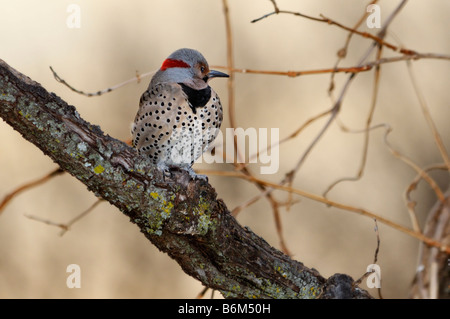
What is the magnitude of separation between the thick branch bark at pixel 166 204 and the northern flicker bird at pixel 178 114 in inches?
A: 14.9

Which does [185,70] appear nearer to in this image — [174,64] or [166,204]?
[174,64]

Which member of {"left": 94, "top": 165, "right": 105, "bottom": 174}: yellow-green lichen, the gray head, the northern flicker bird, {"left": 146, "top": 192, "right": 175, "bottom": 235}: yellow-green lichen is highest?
the gray head

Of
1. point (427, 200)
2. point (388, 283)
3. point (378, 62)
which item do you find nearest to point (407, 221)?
point (427, 200)

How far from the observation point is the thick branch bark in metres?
1.81

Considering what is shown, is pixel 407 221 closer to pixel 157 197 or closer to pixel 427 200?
pixel 427 200

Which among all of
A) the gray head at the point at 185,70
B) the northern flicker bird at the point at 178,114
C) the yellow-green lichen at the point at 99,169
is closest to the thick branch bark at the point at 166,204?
the yellow-green lichen at the point at 99,169

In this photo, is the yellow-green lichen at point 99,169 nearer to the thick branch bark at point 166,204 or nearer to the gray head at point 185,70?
the thick branch bark at point 166,204

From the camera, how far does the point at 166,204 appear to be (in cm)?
204

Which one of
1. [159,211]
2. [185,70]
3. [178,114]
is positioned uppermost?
[185,70]

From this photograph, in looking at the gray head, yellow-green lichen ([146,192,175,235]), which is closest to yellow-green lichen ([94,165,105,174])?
yellow-green lichen ([146,192,175,235])

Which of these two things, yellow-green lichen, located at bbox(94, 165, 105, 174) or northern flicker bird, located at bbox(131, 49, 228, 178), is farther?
northern flicker bird, located at bbox(131, 49, 228, 178)

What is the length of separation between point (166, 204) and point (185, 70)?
2.59ft

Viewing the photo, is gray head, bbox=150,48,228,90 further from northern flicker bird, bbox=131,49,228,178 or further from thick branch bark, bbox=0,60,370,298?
thick branch bark, bbox=0,60,370,298

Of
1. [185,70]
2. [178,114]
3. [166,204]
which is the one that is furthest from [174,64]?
[166,204]
